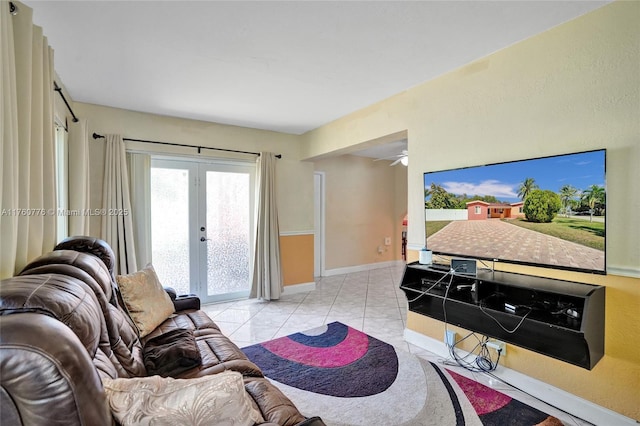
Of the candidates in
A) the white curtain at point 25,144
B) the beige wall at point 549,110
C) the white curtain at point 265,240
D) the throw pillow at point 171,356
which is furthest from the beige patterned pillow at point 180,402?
the white curtain at point 265,240

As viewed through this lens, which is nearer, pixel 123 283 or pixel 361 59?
pixel 123 283

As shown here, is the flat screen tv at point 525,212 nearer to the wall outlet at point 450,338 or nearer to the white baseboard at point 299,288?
the wall outlet at point 450,338

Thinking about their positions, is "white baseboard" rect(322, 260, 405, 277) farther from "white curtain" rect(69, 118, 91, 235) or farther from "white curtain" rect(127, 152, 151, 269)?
"white curtain" rect(69, 118, 91, 235)

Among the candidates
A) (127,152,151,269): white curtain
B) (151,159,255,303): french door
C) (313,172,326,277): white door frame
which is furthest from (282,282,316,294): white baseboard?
(127,152,151,269): white curtain

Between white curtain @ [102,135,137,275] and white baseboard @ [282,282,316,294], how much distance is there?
2.18 meters

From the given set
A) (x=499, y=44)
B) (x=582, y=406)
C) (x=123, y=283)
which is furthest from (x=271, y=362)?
(x=499, y=44)

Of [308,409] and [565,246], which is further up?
[565,246]

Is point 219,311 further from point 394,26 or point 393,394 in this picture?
point 394,26

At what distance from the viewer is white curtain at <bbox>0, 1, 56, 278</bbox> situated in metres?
1.38

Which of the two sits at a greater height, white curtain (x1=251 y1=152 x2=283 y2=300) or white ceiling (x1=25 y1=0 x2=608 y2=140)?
white ceiling (x1=25 y1=0 x2=608 y2=140)

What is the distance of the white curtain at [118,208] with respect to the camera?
139 inches

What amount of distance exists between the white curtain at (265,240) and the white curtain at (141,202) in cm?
139

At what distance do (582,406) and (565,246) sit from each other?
1011 millimetres

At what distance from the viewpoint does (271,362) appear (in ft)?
9.11
